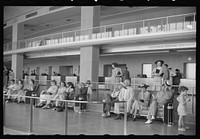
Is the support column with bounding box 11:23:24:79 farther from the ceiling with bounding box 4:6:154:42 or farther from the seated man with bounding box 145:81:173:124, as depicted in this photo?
the seated man with bounding box 145:81:173:124

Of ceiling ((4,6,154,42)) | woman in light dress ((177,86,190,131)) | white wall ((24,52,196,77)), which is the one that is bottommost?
woman in light dress ((177,86,190,131))

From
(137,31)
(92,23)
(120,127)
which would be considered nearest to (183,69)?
(137,31)

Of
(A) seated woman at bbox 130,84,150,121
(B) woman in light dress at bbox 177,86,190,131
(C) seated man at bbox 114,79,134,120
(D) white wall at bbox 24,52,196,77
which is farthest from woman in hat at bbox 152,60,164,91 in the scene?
(D) white wall at bbox 24,52,196,77

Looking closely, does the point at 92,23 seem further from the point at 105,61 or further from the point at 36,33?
the point at 36,33

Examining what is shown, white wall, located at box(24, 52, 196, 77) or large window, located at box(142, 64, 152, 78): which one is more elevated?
white wall, located at box(24, 52, 196, 77)

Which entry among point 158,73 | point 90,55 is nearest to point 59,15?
point 90,55

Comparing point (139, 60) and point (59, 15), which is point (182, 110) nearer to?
point (139, 60)

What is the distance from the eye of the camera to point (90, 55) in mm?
17531

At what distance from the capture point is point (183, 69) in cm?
1848

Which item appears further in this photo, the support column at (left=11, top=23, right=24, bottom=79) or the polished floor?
the support column at (left=11, top=23, right=24, bottom=79)

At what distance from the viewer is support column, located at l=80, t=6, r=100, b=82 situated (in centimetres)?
1747

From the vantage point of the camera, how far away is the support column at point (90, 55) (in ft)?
57.3

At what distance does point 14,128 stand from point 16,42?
21.8m

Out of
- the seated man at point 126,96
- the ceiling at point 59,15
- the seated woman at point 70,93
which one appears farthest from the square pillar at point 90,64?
the seated man at point 126,96
